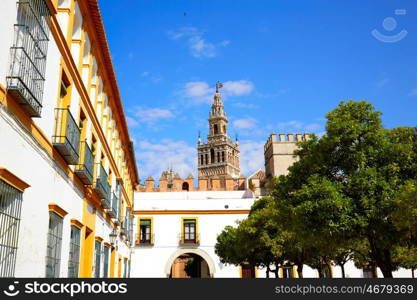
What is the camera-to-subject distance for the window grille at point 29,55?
19.9 feet

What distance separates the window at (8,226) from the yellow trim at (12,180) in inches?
2.0

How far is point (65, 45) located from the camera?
28.9 feet

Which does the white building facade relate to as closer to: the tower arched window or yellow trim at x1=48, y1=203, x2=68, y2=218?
yellow trim at x1=48, y1=203, x2=68, y2=218

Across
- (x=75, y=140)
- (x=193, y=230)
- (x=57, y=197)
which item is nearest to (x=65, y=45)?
(x=75, y=140)

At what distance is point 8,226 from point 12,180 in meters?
0.65

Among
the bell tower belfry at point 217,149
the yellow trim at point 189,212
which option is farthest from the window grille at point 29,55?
the bell tower belfry at point 217,149

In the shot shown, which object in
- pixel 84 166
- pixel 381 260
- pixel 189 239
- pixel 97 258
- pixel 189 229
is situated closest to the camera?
pixel 84 166

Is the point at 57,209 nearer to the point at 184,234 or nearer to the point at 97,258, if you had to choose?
the point at 97,258

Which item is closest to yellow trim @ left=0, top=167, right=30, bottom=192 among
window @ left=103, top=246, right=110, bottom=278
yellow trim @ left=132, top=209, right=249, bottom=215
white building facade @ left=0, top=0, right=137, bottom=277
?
white building facade @ left=0, top=0, right=137, bottom=277

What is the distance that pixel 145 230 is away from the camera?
3334 centimetres

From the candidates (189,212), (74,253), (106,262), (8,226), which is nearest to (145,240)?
(189,212)

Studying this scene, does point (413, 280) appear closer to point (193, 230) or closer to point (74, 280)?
point (74, 280)

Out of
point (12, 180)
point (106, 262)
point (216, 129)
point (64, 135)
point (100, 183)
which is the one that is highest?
point (216, 129)

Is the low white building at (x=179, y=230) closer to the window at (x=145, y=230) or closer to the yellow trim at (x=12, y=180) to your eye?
the window at (x=145, y=230)
